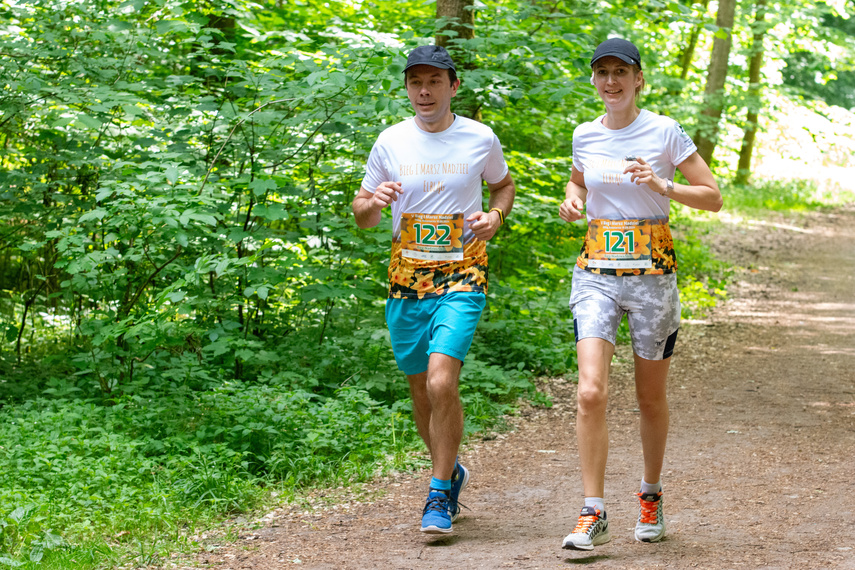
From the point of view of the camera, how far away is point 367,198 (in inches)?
164

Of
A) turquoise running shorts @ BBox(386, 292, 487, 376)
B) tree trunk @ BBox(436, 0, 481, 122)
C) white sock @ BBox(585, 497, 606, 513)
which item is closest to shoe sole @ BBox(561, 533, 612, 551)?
white sock @ BBox(585, 497, 606, 513)

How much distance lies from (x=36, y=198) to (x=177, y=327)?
194cm

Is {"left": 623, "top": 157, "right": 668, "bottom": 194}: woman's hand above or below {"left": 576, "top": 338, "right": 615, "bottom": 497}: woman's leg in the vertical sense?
above

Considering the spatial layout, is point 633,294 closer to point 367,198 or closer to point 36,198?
point 367,198

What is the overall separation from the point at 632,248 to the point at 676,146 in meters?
0.48

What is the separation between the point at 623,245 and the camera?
11.8 ft

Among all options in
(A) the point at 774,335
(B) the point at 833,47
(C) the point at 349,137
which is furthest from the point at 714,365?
(B) the point at 833,47

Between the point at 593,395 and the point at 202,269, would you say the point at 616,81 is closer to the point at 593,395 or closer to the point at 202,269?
the point at 593,395

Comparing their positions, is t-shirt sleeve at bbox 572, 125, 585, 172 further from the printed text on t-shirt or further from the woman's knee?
the woman's knee

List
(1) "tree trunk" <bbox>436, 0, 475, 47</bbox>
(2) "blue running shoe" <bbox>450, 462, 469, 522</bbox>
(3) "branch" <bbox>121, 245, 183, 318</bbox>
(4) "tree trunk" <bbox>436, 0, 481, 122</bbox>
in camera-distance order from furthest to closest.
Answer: (1) "tree trunk" <bbox>436, 0, 475, 47</bbox> → (4) "tree trunk" <bbox>436, 0, 481, 122</bbox> → (3) "branch" <bbox>121, 245, 183, 318</bbox> → (2) "blue running shoe" <bbox>450, 462, 469, 522</bbox>

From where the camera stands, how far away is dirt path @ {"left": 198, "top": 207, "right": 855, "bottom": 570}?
12.1ft

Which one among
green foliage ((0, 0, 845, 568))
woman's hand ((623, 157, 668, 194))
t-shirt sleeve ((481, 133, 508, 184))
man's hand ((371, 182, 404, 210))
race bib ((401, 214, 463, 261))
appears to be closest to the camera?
woman's hand ((623, 157, 668, 194))

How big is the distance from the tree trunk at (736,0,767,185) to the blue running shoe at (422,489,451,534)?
60.0 ft

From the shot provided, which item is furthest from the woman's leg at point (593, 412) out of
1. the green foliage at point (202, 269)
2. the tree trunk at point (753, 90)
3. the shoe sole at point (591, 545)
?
the tree trunk at point (753, 90)
